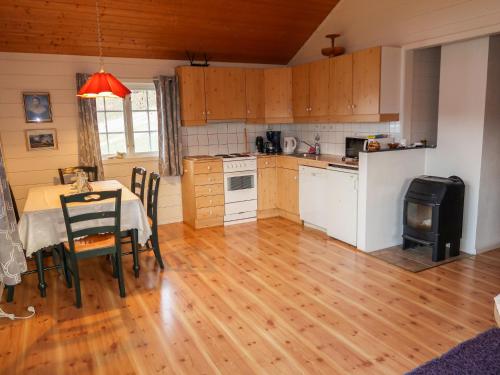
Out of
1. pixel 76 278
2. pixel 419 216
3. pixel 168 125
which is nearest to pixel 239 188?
pixel 168 125

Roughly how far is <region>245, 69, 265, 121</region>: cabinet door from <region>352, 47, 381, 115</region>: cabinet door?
5.26ft

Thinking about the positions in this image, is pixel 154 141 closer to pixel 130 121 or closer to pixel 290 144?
pixel 130 121

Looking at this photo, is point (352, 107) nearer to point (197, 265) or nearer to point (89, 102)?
point (197, 265)

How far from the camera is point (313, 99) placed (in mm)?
5312

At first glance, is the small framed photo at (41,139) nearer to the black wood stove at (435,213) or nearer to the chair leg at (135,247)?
the chair leg at (135,247)

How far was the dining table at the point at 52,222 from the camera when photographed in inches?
126

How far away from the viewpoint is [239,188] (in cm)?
561

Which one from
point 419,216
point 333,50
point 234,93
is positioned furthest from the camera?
point 234,93

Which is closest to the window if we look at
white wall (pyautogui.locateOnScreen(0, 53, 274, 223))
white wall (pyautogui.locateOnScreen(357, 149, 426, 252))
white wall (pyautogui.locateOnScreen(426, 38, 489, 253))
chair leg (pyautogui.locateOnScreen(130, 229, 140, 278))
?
white wall (pyautogui.locateOnScreen(0, 53, 274, 223))

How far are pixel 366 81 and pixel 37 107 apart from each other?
3895 millimetres

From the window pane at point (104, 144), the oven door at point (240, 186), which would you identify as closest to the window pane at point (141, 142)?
the window pane at point (104, 144)

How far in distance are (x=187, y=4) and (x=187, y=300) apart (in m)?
3.23

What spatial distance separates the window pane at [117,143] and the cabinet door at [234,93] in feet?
4.73

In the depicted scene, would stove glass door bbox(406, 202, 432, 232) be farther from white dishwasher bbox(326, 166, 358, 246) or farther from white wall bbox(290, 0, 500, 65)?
white wall bbox(290, 0, 500, 65)
